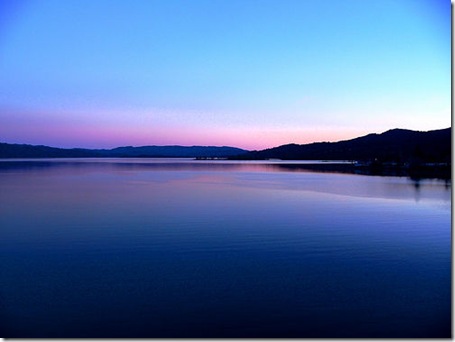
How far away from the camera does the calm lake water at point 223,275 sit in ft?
26.3

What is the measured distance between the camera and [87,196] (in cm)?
3019

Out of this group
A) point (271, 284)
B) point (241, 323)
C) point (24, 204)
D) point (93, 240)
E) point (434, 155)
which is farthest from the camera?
point (434, 155)

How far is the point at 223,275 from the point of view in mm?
10719

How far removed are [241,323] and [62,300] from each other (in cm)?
409

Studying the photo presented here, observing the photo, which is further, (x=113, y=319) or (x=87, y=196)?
(x=87, y=196)

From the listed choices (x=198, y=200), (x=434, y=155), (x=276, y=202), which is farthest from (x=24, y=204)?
(x=434, y=155)

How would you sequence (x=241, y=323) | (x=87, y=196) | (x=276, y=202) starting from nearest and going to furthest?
(x=241, y=323), (x=276, y=202), (x=87, y=196)

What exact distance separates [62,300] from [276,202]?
19.8m

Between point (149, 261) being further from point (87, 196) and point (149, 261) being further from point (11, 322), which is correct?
point (87, 196)

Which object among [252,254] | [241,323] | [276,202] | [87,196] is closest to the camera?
[241,323]

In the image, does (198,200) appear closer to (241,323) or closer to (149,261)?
(149,261)

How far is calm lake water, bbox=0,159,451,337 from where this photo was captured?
8008 millimetres

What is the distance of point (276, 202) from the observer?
2761cm

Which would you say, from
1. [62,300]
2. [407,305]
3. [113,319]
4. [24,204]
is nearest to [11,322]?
[62,300]
